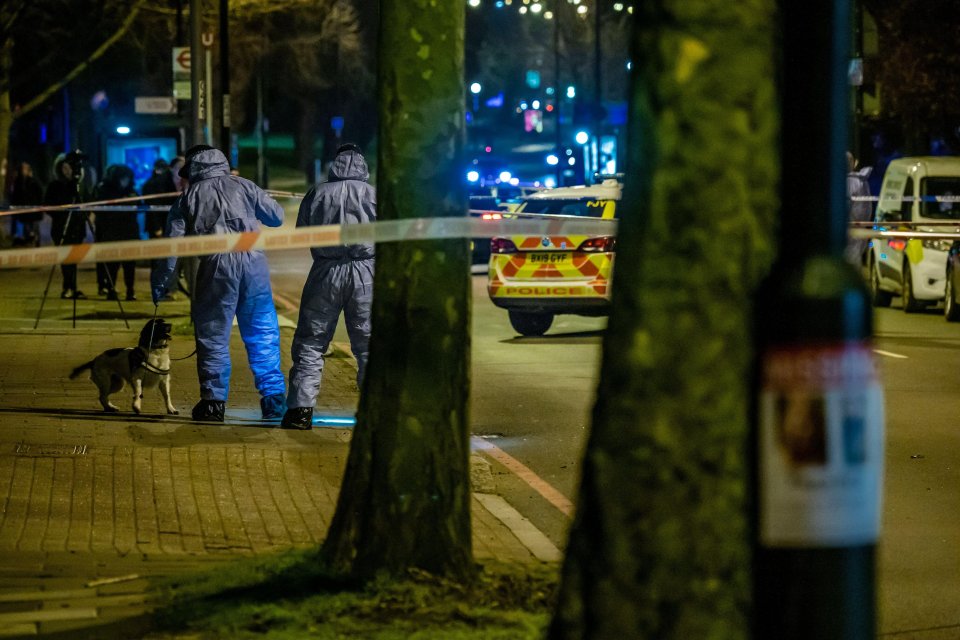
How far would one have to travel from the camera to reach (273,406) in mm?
10703

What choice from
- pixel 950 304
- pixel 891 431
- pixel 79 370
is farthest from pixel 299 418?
pixel 950 304

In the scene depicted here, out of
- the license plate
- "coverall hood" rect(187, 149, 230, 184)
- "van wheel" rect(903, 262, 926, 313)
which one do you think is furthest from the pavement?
"van wheel" rect(903, 262, 926, 313)

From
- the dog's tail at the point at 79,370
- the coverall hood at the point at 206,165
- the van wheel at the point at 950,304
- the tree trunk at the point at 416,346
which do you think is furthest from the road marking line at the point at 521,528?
the van wheel at the point at 950,304

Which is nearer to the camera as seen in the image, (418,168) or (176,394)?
(418,168)

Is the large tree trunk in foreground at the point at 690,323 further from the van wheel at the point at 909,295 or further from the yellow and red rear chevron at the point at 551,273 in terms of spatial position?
the van wheel at the point at 909,295

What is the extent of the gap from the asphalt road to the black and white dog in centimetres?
212

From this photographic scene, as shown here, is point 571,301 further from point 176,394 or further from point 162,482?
point 162,482

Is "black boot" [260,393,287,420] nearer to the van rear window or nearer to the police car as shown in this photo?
the police car

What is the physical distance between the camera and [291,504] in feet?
26.3

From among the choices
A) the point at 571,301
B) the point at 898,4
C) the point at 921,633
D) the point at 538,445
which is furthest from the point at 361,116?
the point at 921,633

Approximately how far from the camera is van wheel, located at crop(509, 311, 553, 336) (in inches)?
668

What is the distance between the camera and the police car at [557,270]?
15977 mm

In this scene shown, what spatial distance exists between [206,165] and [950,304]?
1008 centimetres

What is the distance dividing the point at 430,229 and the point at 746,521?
2.27 m
